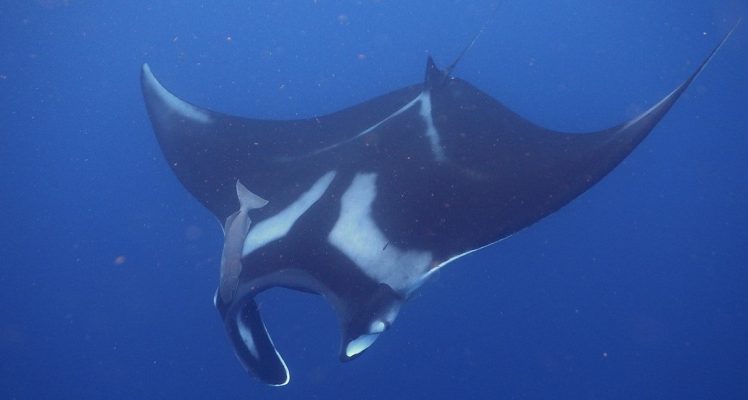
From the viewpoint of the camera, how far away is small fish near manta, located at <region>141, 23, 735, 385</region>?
2.13m

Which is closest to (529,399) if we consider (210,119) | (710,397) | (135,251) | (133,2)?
(710,397)

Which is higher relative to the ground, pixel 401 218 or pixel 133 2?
pixel 401 218

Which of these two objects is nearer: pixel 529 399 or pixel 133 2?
pixel 529 399

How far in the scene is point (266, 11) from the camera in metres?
6.25

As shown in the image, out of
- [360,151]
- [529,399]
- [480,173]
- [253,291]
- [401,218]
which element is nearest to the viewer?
[253,291]

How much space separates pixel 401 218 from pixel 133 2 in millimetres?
5464

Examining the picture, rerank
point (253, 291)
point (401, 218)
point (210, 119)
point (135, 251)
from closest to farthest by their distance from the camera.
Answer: point (253, 291), point (401, 218), point (210, 119), point (135, 251)

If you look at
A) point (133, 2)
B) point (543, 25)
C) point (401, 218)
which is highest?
point (543, 25)

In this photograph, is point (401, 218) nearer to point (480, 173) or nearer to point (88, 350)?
point (480, 173)

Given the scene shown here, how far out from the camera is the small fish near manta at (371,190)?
84.0 inches

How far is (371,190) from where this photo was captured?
8.11ft

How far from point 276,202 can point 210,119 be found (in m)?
0.98

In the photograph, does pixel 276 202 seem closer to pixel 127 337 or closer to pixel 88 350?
pixel 127 337

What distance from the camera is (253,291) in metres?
2.05
